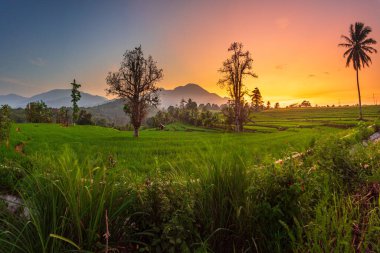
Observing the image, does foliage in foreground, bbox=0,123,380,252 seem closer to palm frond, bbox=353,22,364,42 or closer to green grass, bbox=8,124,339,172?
green grass, bbox=8,124,339,172

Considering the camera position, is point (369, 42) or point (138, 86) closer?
point (138, 86)

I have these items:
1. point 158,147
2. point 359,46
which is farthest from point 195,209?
point 359,46

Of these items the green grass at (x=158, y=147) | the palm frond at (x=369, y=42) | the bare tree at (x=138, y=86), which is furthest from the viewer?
the palm frond at (x=369, y=42)

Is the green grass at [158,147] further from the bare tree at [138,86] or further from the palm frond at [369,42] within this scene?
the palm frond at [369,42]

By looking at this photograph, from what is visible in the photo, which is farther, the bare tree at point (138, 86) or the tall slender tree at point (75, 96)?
the tall slender tree at point (75, 96)

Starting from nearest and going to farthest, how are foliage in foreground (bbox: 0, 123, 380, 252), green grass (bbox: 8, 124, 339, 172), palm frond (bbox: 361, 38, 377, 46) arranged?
foliage in foreground (bbox: 0, 123, 380, 252), green grass (bbox: 8, 124, 339, 172), palm frond (bbox: 361, 38, 377, 46)

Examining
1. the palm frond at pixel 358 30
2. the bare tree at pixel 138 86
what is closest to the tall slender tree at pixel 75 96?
the bare tree at pixel 138 86

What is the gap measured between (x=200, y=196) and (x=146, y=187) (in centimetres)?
64

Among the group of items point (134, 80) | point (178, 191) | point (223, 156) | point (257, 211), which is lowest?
point (257, 211)

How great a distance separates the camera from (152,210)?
314 centimetres

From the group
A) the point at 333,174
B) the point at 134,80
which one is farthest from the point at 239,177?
the point at 134,80

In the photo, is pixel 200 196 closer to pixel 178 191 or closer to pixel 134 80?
pixel 178 191

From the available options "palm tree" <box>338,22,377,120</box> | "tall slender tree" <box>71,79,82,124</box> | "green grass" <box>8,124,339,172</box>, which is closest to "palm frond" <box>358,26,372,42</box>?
"palm tree" <box>338,22,377,120</box>

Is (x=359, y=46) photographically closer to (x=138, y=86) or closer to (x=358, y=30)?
(x=358, y=30)
